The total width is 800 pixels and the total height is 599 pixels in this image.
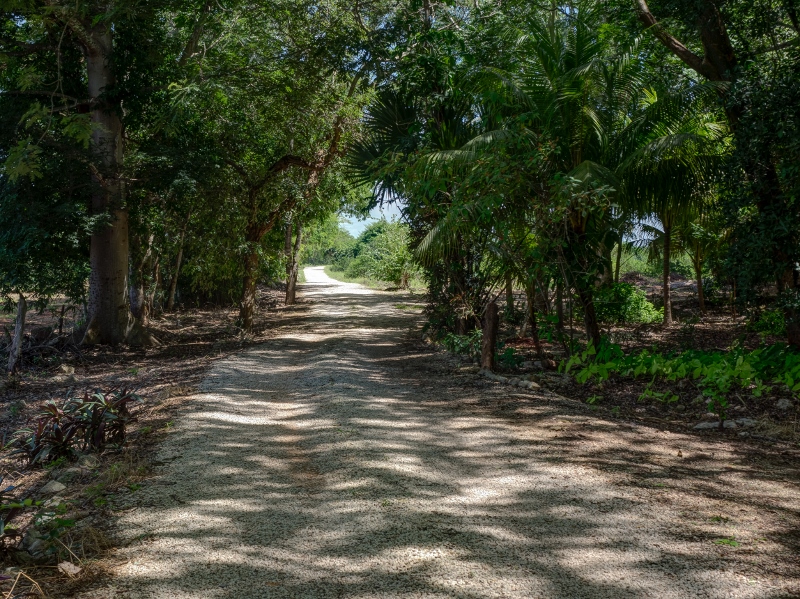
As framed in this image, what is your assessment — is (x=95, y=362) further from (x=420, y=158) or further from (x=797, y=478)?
(x=797, y=478)

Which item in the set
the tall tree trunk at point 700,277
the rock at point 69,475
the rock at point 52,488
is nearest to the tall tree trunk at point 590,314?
the rock at point 69,475

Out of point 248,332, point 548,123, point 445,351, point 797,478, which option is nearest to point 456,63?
point 548,123

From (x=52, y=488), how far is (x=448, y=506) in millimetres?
2999

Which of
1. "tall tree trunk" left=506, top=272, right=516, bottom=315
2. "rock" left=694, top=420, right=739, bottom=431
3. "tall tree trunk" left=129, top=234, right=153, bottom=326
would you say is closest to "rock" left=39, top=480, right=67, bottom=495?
"rock" left=694, top=420, right=739, bottom=431

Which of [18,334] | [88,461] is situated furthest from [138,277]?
[88,461]

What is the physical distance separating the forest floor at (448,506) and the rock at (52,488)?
0.64 meters

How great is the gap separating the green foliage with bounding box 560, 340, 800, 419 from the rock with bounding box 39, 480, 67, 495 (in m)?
→ 5.86

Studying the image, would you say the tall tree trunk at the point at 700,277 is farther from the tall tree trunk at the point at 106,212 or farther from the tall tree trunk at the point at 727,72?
the tall tree trunk at the point at 106,212

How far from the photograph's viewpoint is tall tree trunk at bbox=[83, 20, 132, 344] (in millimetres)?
12641

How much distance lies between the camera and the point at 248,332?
15.5 meters

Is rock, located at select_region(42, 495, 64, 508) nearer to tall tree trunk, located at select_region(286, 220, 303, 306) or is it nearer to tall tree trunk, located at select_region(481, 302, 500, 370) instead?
tall tree trunk, located at select_region(481, 302, 500, 370)

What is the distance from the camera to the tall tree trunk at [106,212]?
Result: 41.5 ft

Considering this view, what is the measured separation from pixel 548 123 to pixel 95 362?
29.8 ft

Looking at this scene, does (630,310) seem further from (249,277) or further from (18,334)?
(18,334)
